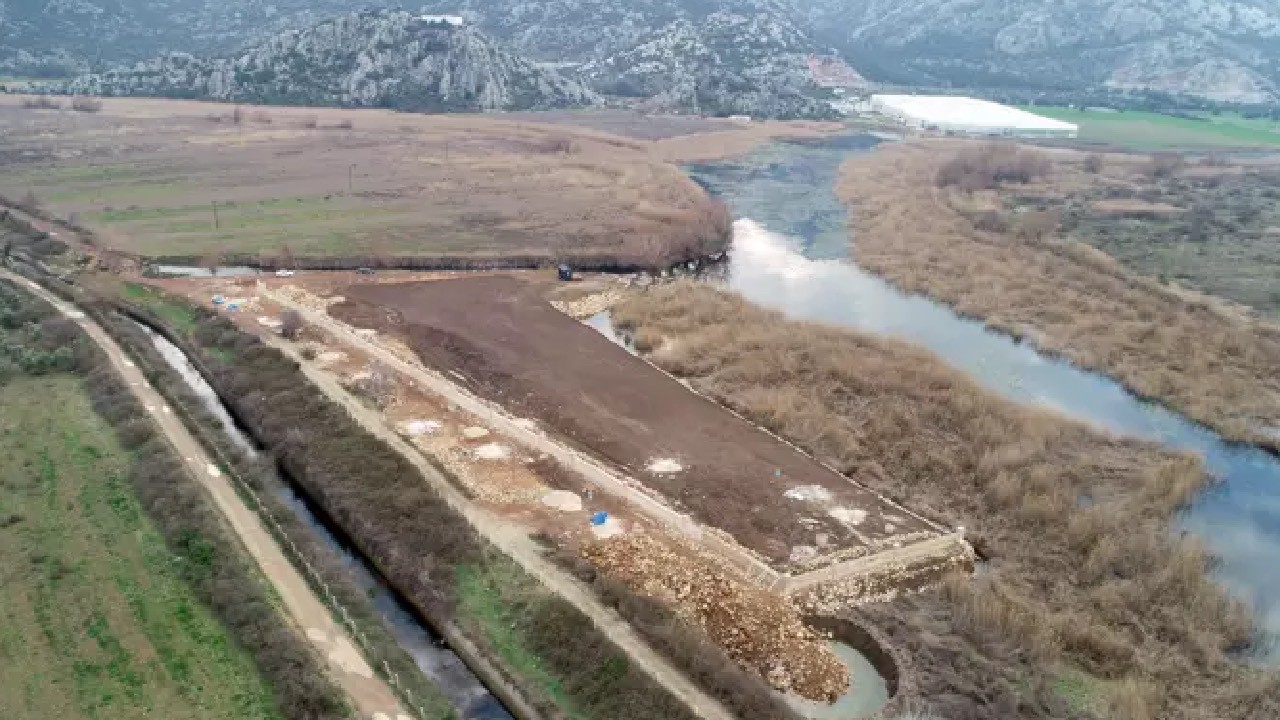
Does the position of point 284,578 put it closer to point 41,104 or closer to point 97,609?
point 97,609

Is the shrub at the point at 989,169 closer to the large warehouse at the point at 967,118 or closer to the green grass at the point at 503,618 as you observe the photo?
the large warehouse at the point at 967,118

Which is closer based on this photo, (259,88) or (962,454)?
(962,454)

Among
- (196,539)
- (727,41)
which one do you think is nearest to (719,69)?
(727,41)

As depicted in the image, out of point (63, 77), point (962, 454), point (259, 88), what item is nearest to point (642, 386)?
point (962, 454)

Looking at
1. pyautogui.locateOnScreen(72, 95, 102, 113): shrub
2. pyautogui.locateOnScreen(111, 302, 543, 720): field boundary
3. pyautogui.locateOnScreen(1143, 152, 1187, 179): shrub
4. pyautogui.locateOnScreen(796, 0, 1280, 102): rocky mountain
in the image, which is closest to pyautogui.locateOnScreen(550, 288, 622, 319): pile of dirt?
pyautogui.locateOnScreen(111, 302, 543, 720): field boundary

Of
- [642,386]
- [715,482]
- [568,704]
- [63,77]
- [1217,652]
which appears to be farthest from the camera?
[63,77]

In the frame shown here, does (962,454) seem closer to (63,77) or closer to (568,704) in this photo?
(568,704)

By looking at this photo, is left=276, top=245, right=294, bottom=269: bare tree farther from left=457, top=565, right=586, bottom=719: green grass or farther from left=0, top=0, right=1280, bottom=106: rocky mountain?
left=0, top=0, right=1280, bottom=106: rocky mountain
